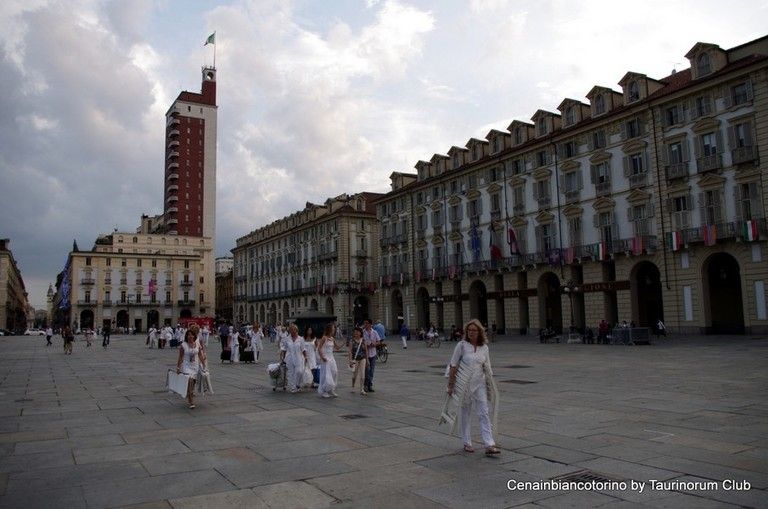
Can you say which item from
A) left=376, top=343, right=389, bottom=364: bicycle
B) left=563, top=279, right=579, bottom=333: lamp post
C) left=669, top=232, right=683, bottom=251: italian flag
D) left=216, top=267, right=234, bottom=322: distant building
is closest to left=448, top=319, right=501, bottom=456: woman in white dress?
left=376, top=343, right=389, bottom=364: bicycle

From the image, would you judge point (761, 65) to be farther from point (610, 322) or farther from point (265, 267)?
point (265, 267)

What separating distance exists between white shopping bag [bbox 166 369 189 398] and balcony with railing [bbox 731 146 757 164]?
34.7 meters

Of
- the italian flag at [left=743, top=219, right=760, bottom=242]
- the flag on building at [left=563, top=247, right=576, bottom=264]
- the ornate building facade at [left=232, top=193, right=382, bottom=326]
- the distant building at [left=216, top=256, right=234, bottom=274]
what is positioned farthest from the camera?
the distant building at [left=216, top=256, right=234, bottom=274]

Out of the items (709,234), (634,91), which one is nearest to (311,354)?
(709,234)

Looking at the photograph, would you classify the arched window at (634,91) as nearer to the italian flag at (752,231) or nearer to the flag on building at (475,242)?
the italian flag at (752,231)

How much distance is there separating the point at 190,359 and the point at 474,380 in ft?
24.1

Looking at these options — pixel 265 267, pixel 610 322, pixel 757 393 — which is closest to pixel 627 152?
pixel 610 322

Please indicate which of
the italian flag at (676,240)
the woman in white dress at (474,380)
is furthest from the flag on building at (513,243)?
the woman in white dress at (474,380)

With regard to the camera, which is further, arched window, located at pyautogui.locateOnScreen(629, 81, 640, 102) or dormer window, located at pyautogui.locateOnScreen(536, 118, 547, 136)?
dormer window, located at pyautogui.locateOnScreen(536, 118, 547, 136)

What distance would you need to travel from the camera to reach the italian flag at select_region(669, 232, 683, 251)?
37562 millimetres

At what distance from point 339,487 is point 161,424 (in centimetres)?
543

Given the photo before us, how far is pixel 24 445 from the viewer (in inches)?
349

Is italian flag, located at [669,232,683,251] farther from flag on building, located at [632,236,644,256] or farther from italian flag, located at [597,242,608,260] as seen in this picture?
italian flag, located at [597,242,608,260]

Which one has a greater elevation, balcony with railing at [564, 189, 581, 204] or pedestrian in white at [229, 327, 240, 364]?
balcony with railing at [564, 189, 581, 204]
